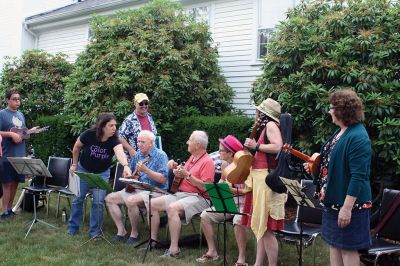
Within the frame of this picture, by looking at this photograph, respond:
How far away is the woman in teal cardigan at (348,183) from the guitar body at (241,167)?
1.18 meters

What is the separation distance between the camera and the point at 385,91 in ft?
22.0

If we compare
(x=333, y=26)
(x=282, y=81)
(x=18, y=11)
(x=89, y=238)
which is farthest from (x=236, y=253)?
(x=18, y=11)

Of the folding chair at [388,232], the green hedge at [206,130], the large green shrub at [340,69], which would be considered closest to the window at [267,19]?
the green hedge at [206,130]

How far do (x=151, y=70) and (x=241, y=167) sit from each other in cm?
538

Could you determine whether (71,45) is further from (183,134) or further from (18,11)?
(183,134)

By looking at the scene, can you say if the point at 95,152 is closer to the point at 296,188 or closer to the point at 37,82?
the point at 296,188

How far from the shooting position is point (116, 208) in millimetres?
6828

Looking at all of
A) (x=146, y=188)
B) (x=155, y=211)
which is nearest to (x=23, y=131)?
(x=155, y=211)

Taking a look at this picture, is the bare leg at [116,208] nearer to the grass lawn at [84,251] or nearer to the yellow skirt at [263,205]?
the grass lawn at [84,251]

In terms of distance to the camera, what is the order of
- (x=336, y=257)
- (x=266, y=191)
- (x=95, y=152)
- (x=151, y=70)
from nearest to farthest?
1. (x=336, y=257)
2. (x=266, y=191)
3. (x=95, y=152)
4. (x=151, y=70)

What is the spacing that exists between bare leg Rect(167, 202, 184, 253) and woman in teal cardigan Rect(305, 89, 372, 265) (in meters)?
2.48

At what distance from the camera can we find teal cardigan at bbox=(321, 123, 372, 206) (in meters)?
3.65

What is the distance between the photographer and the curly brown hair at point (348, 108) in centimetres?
378

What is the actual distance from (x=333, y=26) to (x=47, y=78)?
8.90 meters
